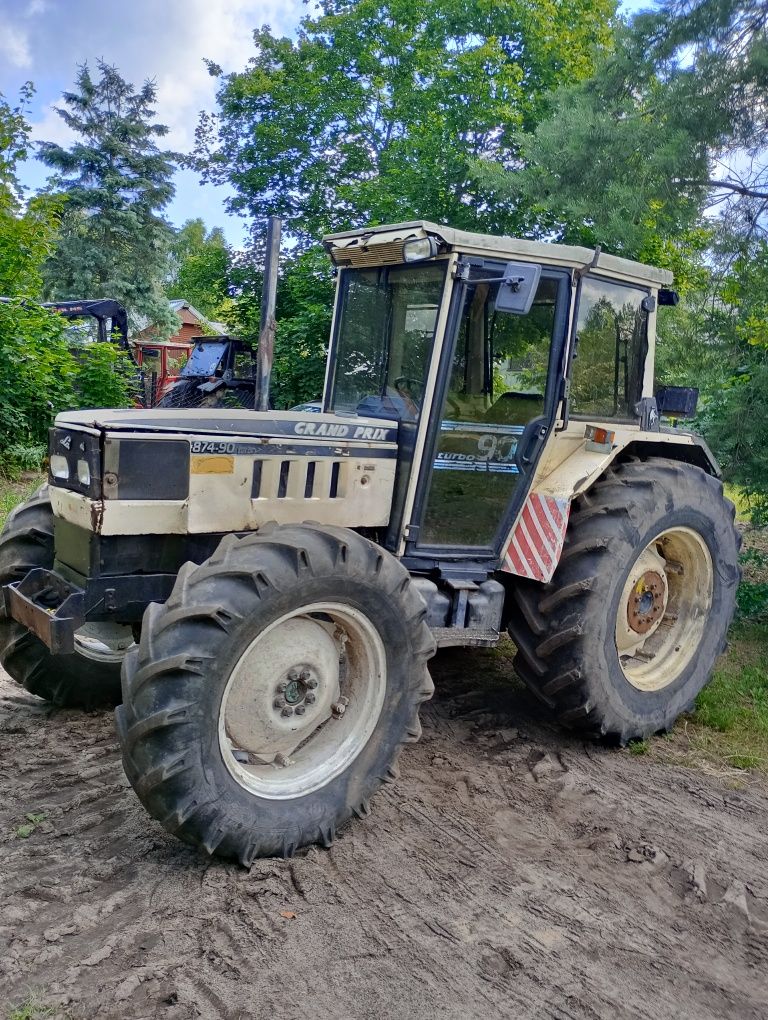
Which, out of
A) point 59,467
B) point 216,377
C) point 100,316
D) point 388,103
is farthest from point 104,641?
point 388,103

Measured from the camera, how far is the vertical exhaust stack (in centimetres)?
412

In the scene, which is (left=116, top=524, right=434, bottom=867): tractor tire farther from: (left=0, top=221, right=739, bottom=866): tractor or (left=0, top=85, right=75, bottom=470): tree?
(left=0, top=85, right=75, bottom=470): tree

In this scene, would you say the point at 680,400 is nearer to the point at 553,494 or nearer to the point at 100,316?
the point at 553,494

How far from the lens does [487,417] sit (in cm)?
443

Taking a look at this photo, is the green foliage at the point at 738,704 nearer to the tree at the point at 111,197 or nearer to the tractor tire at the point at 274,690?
the tractor tire at the point at 274,690

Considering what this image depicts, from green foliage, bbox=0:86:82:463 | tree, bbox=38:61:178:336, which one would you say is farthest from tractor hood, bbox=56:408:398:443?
tree, bbox=38:61:178:336

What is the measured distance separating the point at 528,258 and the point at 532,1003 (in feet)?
10.4

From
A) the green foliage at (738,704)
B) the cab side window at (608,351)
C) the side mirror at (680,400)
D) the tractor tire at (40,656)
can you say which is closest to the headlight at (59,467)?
the tractor tire at (40,656)

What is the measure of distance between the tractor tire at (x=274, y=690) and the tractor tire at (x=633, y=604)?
1.00m

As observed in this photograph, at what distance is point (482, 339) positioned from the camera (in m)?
4.34

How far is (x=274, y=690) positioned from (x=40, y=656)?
1.56m

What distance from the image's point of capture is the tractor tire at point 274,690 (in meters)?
3.07

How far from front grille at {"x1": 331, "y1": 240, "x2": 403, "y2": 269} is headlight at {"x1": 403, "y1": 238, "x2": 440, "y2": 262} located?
0.12 meters

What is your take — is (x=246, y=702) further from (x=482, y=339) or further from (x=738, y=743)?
(x=738, y=743)
